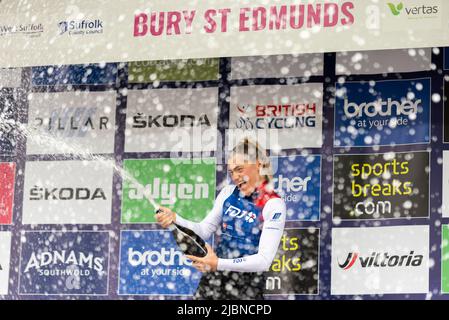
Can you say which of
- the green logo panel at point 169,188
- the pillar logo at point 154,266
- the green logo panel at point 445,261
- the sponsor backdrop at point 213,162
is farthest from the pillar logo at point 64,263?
the green logo panel at point 445,261

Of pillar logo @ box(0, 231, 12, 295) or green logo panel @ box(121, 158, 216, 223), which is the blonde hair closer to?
green logo panel @ box(121, 158, 216, 223)

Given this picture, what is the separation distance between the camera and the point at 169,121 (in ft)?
24.5

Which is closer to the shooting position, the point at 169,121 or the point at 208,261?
the point at 208,261

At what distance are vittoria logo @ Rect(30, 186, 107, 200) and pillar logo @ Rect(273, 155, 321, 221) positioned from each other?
3.96 ft

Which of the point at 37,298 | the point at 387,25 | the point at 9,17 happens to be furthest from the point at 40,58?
the point at 387,25

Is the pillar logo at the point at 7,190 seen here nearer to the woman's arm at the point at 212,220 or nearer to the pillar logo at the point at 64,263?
the pillar logo at the point at 64,263

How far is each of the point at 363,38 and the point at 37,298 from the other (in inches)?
A: 108

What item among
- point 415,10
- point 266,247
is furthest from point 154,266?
point 415,10

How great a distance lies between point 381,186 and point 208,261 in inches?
45.4

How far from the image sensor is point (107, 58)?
6.95m

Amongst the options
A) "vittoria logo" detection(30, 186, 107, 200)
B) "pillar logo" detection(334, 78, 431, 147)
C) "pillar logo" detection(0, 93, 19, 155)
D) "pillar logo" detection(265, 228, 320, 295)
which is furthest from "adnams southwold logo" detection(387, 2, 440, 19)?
"pillar logo" detection(0, 93, 19, 155)

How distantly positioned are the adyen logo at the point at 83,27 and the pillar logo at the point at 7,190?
1.17 meters

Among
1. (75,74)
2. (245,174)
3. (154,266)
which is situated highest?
(75,74)

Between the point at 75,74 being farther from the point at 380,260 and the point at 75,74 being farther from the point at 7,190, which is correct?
the point at 380,260
